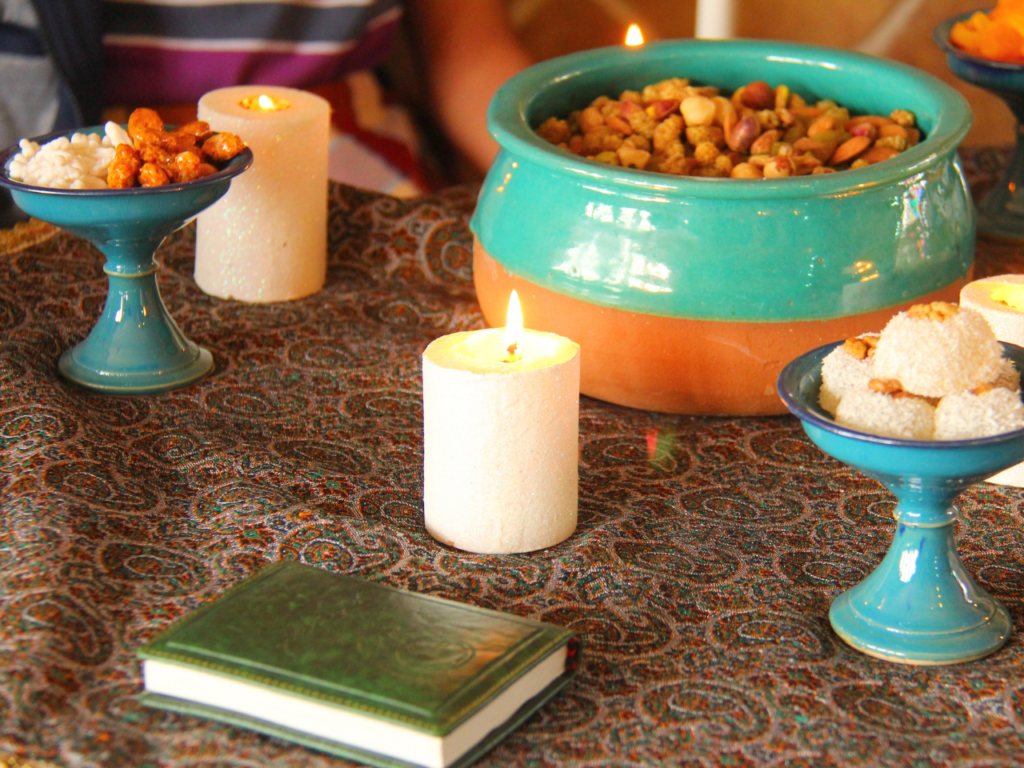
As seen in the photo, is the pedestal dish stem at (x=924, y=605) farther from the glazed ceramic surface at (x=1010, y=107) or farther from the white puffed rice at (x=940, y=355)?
the glazed ceramic surface at (x=1010, y=107)

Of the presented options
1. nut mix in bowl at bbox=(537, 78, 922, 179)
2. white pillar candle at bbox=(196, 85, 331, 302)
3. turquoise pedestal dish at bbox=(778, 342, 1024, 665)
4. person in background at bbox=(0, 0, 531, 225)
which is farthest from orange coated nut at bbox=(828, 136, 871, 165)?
person in background at bbox=(0, 0, 531, 225)

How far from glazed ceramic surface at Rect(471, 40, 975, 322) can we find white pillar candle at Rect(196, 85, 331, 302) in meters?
0.17

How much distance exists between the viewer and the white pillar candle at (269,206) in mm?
796

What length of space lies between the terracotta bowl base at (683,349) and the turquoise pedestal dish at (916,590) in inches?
5.9

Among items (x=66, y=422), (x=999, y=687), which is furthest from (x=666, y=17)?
(x=999, y=687)

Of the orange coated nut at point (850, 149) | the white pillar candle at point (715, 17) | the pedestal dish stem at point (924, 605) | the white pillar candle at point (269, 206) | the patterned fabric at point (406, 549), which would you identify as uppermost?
the white pillar candle at point (715, 17)

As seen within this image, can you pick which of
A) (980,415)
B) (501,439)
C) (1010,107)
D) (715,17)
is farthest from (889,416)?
(715,17)

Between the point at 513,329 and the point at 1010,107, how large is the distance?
0.60 metres

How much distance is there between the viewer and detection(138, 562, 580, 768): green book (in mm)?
416

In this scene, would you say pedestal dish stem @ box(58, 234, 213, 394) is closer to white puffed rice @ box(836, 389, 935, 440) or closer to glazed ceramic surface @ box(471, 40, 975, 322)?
glazed ceramic surface @ box(471, 40, 975, 322)

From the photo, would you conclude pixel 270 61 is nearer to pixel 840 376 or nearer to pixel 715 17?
pixel 715 17

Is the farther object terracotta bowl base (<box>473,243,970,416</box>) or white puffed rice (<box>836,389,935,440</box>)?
terracotta bowl base (<box>473,243,970,416</box>)

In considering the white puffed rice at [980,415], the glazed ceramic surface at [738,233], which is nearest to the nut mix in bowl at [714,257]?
the glazed ceramic surface at [738,233]

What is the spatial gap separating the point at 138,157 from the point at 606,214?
277 mm
